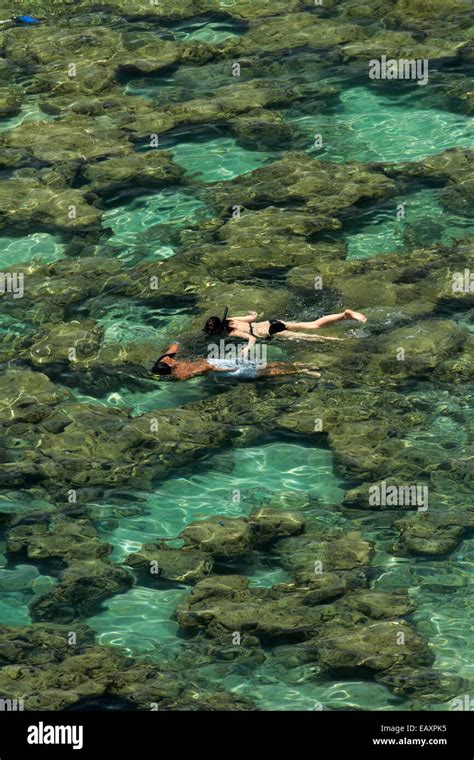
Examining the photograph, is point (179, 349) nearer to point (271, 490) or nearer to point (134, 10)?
point (271, 490)

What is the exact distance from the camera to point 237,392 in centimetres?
1562

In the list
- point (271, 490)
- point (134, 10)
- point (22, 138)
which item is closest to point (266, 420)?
point (271, 490)

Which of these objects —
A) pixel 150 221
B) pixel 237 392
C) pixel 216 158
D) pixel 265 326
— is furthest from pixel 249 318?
pixel 216 158

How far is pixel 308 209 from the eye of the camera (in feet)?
62.5

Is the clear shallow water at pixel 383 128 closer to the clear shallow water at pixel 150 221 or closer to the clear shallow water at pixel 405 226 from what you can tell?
the clear shallow water at pixel 405 226

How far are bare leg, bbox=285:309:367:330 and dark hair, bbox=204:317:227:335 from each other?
0.82 meters

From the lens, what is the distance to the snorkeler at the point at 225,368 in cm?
1584

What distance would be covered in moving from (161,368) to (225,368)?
76 cm

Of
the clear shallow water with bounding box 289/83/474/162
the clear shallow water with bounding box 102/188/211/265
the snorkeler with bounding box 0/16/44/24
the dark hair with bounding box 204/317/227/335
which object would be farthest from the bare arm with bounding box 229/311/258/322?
the snorkeler with bounding box 0/16/44/24

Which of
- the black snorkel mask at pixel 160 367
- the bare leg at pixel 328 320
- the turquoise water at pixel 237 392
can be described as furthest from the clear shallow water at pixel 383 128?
the black snorkel mask at pixel 160 367

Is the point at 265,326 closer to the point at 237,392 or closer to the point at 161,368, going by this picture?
the point at 237,392

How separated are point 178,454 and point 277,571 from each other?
2222mm

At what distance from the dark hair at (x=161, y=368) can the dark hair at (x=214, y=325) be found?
27.2 inches

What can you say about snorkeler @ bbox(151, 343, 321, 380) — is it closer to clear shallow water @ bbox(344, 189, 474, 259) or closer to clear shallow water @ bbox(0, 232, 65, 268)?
clear shallow water @ bbox(344, 189, 474, 259)
